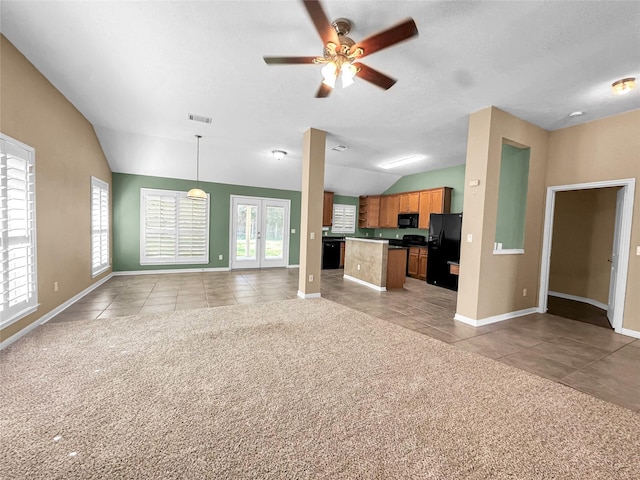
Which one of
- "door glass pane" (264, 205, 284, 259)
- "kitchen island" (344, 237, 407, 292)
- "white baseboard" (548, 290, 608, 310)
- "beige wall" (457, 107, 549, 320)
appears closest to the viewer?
"beige wall" (457, 107, 549, 320)

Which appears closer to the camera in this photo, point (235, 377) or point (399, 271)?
point (235, 377)

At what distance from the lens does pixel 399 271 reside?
5.79 m

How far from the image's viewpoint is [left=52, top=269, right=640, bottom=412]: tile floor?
2.51 metres

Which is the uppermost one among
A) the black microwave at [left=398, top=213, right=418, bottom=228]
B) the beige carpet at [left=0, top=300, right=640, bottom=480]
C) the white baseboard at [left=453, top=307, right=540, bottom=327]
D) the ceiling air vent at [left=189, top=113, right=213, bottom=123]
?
the ceiling air vent at [left=189, top=113, right=213, bottom=123]

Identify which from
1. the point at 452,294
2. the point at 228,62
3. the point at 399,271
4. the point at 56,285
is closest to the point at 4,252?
the point at 56,285

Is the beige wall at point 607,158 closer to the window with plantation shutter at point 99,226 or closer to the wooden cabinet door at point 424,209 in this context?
the wooden cabinet door at point 424,209

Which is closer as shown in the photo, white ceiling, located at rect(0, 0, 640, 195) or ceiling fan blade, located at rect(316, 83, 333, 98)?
white ceiling, located at rect(0, 0, 640, 195)

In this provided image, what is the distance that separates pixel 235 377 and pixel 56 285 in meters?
3.22

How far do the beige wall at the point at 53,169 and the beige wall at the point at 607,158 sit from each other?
6.95 m

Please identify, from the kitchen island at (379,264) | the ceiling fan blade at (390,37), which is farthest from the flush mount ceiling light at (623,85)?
the kitchen island at (379,264)

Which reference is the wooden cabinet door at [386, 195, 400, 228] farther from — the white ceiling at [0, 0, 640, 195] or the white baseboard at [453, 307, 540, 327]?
the white baseboard at [453, 307, 540, 327]

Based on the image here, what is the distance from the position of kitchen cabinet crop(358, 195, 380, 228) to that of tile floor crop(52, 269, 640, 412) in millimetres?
2817

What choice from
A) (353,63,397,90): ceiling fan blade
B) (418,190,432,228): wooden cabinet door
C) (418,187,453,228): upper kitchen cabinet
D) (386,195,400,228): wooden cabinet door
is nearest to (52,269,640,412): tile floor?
(418,190,432,228): wooden cabinet door

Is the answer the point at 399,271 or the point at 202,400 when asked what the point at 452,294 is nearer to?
the point at 399,271
